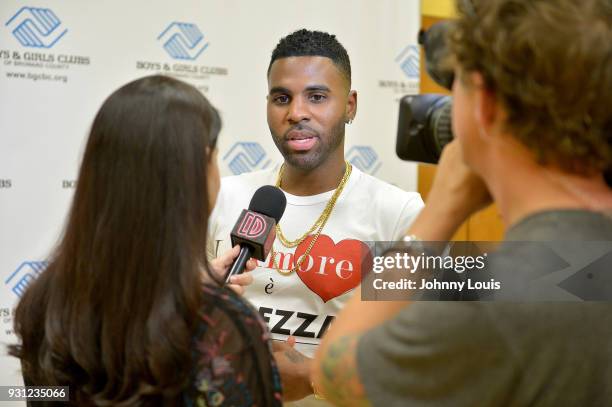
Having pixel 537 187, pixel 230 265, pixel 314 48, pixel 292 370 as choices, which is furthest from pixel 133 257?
pixel 314 48

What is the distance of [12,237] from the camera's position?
106 inches

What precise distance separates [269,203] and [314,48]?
861mm

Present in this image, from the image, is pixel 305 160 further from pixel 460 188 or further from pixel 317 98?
pixel 460 188

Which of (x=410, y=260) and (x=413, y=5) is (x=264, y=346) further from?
(x=413, y=5)

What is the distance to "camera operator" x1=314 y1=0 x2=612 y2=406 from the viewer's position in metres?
0.82

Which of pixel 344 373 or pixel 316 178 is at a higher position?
pixel 316 178

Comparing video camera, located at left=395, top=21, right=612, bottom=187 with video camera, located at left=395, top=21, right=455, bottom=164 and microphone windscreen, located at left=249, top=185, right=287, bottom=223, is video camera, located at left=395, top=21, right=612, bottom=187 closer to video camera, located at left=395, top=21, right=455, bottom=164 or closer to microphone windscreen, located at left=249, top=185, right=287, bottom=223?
video camera, located at left=395, top=21, right=455, bottom=164

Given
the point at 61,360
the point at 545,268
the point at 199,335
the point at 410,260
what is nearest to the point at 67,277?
the point at 61,360

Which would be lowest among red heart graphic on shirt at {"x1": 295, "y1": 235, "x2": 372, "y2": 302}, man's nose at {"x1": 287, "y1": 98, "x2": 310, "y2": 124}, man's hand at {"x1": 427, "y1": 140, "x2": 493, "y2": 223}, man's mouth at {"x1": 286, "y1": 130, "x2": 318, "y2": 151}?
red heart graphic on shirt at {"x1": 295, "y1": 235, "x2": 372, "y2": 302}

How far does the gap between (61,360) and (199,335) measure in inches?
9.0

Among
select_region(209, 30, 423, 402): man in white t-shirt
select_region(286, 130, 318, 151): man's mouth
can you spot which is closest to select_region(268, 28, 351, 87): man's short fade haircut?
select_region(209, 30, 423, 402): man in white t-shirt

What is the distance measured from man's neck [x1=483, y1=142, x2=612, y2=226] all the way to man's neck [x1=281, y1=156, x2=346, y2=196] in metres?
1.27

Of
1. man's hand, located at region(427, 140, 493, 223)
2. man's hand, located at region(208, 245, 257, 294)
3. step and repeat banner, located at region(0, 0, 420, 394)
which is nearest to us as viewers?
man's hand, located at region(427, 140, 493, 223)

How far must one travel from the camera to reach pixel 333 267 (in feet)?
6.63
